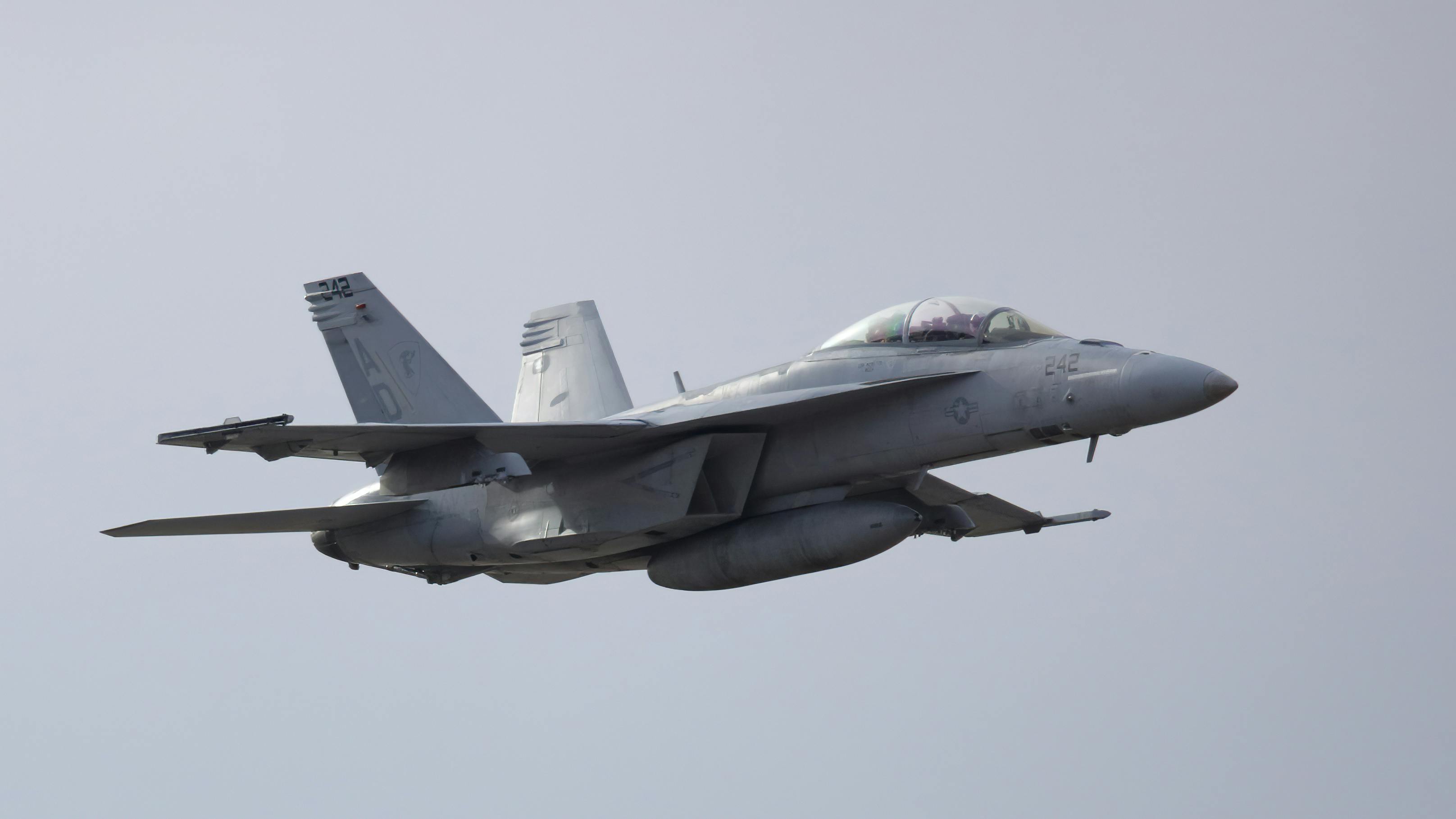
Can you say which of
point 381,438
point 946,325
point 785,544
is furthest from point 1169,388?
point 381,438

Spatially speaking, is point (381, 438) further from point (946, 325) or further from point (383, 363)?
point (946, 325)

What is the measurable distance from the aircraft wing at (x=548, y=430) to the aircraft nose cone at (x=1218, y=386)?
2.39 metres

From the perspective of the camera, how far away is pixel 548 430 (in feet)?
60.6

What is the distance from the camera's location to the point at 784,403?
715 inches

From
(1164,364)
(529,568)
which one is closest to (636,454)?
(529,568)

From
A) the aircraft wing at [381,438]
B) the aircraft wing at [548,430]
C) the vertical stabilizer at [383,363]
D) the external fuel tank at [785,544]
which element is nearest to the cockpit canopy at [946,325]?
the aircraft wing at [548,430]

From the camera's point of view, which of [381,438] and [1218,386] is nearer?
[1218,386]

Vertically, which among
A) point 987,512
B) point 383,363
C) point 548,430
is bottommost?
point 987,512

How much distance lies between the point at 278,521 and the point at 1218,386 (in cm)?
1076

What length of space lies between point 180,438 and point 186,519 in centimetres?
291

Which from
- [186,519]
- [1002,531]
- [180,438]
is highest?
[180,438]

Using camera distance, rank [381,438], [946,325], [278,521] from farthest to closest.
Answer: [278,521]
[381,438]
[946,325]

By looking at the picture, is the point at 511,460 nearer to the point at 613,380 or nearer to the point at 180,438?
the point at 180,438

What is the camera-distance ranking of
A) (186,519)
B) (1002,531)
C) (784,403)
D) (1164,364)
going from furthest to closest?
(1002,531) → (186,519) → (784,403) → (1164,364)
